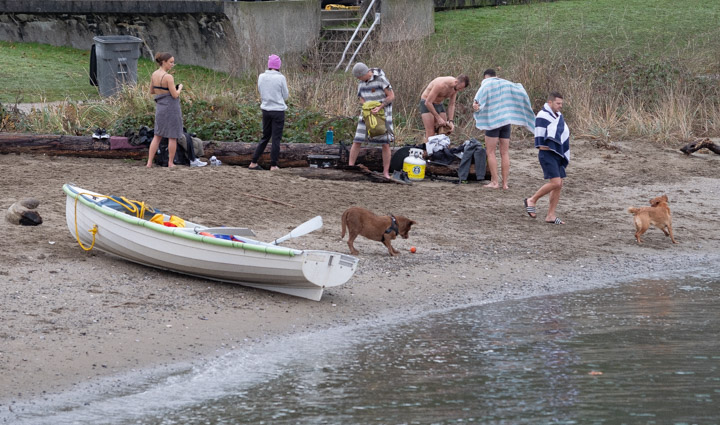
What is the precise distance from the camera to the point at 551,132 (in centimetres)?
1202

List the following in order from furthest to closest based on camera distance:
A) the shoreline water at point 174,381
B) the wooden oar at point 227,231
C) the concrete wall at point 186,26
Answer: the concrete wall at point 186,26 → the wooden oar at point 227,231 → the shoreline water at point 174,381

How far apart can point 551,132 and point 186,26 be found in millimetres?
15414

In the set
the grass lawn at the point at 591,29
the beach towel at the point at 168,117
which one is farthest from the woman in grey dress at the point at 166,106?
the grass lawn at the point at 591,29

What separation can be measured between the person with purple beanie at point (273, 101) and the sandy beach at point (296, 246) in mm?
604

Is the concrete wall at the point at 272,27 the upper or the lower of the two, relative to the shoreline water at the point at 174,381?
upper

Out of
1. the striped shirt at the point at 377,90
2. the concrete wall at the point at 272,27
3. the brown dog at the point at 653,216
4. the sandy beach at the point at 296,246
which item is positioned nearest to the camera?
the sandy beach at the point at 296,246

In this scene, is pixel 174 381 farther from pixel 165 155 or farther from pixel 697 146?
pixel 697 146

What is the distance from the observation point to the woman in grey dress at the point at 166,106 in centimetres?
1358

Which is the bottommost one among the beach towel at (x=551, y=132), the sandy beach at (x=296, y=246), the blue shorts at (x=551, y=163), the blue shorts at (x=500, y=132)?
the sandy beach at (x=296, y=246)

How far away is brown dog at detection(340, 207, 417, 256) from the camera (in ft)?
34.0

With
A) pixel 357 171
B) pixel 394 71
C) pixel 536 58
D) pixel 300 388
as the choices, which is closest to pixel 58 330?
pixel 300 388

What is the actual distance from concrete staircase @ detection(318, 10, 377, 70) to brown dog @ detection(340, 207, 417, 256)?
44.7 ft

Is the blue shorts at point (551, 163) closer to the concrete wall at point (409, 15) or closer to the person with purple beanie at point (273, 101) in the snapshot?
the person with purple beanie at point (273, 101)

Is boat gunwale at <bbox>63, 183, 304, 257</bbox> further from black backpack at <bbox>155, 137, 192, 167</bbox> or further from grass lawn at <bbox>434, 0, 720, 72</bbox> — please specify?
grass lawn at <bbox>434, 0, 720, 72</bbox>
